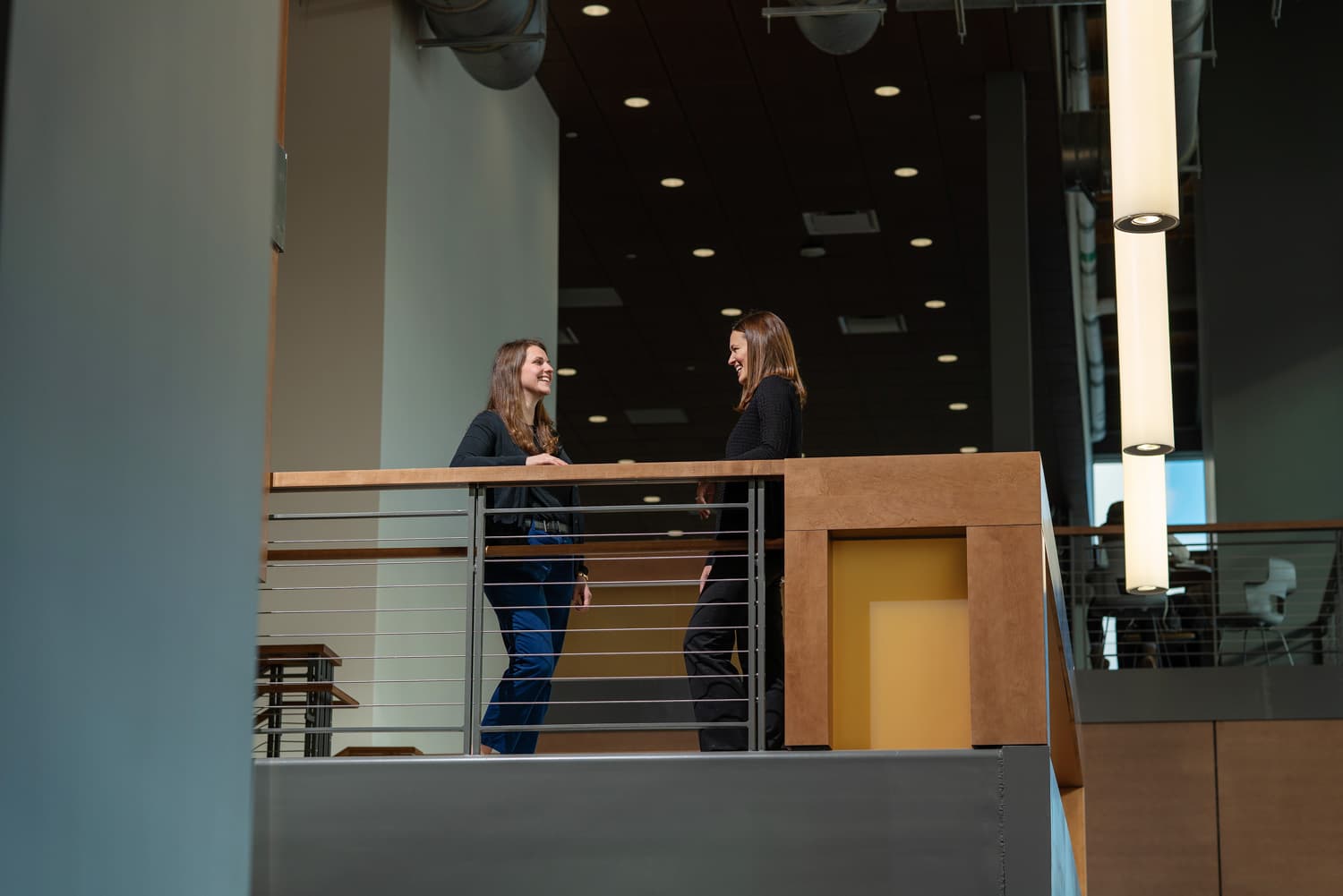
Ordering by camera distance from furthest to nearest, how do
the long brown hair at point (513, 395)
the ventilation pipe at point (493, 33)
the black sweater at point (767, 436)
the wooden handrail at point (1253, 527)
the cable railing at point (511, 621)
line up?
the wooden handrail at point (1253, 527), the ventilation pipe at point (493, 33), the long brown hair at point (513, 395), the black sweater at point (767, 436), the cable railing at point (511, 621)

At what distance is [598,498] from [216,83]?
21.8 meters

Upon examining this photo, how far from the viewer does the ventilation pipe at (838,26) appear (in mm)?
7117

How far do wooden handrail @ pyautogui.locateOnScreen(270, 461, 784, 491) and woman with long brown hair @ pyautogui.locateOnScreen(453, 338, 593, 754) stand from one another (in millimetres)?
148

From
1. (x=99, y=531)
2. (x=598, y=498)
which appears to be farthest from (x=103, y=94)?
(x=598, y=498)

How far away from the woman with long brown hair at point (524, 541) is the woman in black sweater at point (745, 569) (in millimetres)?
411

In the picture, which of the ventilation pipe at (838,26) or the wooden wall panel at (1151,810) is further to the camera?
the wooden wall panel at (1151,810)

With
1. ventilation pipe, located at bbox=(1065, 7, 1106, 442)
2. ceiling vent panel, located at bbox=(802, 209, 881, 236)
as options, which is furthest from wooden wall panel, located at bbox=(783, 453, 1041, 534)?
ceiling vent panel, located at bbox=(802, 209, 881, 236)

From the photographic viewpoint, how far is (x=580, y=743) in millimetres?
7004

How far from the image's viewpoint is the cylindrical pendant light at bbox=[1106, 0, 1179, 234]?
12.0ft

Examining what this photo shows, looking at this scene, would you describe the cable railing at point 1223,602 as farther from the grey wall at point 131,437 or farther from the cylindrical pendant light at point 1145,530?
the grey wall at point 131,437

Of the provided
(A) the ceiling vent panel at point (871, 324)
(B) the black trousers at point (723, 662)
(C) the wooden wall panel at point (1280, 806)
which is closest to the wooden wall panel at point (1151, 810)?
(C) the wooden wall panel at point (1280, 806)

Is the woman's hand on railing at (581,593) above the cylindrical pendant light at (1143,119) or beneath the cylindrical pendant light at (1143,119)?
beneath

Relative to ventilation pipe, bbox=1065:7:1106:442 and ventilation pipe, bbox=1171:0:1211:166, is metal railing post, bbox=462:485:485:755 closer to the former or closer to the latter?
ventilation pipe, bbox=1171:0:1211:166

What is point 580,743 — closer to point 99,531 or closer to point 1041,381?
point 99,531
